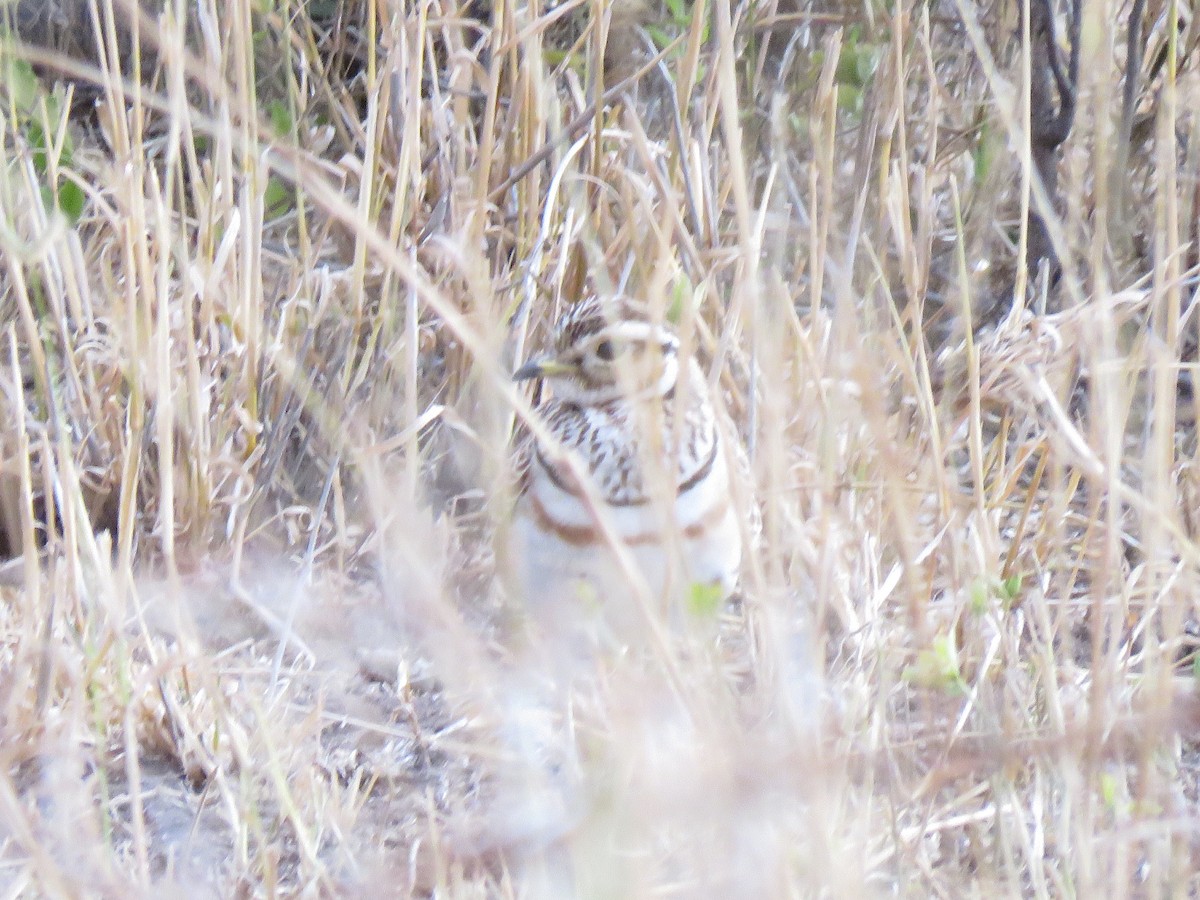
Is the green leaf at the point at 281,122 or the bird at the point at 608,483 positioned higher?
the green leaf at the point at 281,122

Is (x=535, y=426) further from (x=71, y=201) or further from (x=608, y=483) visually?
(x=71, y=201)

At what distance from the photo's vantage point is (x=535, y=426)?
1.36m

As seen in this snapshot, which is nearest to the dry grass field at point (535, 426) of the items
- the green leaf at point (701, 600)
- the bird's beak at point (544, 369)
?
the green leaf at point (701, 600)

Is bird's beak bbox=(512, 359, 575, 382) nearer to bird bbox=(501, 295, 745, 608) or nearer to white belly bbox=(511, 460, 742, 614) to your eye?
bird bbox=(501, 295, 745, 608)

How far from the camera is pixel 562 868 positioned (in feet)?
5.88

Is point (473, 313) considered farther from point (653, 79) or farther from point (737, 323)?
point (653, 79)

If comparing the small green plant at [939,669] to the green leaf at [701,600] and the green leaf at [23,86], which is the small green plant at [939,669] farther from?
the green leaf at [23,86]

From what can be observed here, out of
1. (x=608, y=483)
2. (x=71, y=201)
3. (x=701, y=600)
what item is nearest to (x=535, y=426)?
(x=701, y=600)

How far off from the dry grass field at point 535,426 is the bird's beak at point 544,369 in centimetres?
17

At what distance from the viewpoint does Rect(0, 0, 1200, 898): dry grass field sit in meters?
1.59

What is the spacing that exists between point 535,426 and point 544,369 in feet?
3.87

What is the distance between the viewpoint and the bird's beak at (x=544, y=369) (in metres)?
2.54

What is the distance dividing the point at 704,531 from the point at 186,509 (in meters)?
0.95

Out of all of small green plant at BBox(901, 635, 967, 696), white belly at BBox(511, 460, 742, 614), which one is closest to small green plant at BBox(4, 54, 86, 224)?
white belly at BBox(511, 460, 742, 614)
